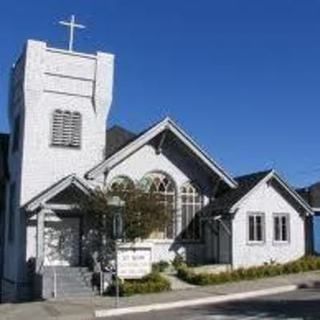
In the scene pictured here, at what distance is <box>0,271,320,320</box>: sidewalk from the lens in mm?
23125

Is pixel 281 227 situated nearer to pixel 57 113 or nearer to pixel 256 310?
pixel 57 113

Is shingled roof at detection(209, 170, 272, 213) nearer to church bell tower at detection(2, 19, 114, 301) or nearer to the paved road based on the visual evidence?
church bell tower at detection(2, 19, 114, 301)

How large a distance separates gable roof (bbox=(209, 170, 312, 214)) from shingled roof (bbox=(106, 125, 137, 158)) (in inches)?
194

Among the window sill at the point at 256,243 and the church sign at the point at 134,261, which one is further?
the window sill at the point at 256,243

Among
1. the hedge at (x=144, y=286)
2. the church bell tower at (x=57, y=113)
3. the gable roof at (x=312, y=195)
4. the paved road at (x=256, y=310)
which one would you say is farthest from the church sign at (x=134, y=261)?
the gable roof at (x=312, y=195)

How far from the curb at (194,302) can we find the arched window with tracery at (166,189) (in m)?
7.06

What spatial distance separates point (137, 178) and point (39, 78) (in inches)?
231

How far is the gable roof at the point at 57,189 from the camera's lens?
29500mm

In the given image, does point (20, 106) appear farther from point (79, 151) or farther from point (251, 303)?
point (251, 303)

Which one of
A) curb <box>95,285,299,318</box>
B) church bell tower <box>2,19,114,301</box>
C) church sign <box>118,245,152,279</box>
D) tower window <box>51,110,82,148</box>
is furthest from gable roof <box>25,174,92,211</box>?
curb <box>95,285,299,318</box>

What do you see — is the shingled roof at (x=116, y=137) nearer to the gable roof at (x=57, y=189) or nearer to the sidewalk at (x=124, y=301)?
the gable roof at (x=57, y=189)

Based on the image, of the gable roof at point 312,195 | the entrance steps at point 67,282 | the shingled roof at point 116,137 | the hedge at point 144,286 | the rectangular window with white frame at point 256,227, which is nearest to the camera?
the hedge at point 144,286

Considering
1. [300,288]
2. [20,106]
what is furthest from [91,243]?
[300,288]

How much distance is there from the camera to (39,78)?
31500 mm
